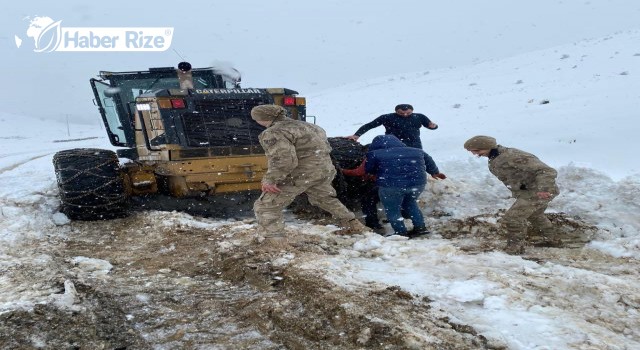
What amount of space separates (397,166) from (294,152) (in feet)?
4.06

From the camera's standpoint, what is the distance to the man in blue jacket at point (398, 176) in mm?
5273

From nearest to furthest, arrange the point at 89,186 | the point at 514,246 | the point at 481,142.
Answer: the point at 514,246
the point at 481,142
the point at 89,186

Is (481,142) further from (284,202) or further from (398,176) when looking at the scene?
(284,202)

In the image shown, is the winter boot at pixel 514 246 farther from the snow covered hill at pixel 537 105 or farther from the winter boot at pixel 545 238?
the snow covered hill at pixel 537 105

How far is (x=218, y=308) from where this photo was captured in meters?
3.14

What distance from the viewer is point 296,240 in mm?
4793

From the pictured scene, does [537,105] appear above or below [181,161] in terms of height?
above

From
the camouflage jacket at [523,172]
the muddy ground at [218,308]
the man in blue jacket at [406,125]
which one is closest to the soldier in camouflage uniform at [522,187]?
the camouflage jacket at [523,172]

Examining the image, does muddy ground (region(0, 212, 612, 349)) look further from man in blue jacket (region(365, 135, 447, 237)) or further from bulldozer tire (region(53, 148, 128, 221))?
bulldozer tire (region(53, 148, 128, 221))

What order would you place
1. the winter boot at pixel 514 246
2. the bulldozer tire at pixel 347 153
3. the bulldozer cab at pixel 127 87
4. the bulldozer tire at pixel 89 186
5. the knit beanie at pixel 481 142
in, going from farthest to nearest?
the bulldozer cab at pixel 127 87 → the bulldozer tire at pixel 347 153 → the bulldozer tire at pixel 89 186 → the knit beanie at pixel 481 142 → the winter boot at pixel 514 246

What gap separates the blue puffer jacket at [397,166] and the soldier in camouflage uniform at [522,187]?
0.59 metres

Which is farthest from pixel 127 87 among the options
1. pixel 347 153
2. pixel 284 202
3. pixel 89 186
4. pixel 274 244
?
pixel 274 244

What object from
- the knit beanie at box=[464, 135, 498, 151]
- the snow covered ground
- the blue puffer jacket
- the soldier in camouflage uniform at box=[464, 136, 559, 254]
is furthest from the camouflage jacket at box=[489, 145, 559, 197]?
the blue puffer jacket

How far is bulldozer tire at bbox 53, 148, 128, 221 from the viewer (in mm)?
5703
